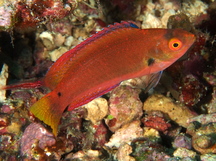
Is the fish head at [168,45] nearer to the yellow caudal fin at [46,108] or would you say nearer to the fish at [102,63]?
the fish at [102,63]

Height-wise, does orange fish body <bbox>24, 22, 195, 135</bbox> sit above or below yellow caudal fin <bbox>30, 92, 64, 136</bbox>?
above

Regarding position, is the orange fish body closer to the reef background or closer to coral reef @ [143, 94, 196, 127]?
the reef background

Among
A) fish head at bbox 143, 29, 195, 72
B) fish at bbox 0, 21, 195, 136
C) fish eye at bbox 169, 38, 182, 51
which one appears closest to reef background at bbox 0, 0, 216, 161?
fish at bbox 0, 21, 195, 136

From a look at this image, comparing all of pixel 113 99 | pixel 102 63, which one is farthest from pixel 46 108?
pixel 113 99

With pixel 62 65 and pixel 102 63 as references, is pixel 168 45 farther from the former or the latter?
pixel 62 65

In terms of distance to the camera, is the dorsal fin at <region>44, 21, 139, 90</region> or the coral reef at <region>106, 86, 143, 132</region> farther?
the coral reef at <region>106, 86, 143, 132</region>

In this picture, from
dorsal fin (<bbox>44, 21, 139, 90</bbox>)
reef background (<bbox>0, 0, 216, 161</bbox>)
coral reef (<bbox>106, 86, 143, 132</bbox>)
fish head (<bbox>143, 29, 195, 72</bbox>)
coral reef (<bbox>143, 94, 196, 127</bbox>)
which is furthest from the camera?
coral reef (<bbox>143, 94, 196, 127</bbox>)

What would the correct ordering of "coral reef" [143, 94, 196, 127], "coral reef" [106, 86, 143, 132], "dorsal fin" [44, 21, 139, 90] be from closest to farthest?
"dorsal fin" [44, 21, 139, 90]
"coral reef" [106, 86, 143, 132]
"coral reef" [143, 94, 196, 127]

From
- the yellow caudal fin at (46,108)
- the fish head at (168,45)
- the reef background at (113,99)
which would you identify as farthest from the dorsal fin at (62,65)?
the reef background at (113,99)
